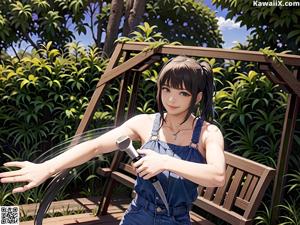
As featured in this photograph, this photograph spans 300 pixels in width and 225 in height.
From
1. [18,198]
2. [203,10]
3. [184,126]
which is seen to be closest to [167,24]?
[203,10]

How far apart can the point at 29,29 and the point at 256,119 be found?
12.5 ft

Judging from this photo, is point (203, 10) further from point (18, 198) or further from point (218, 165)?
point (218, 165)

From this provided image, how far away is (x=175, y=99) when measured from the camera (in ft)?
5.20

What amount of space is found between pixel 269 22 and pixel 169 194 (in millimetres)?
3137

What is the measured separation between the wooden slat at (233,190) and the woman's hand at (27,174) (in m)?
1.71

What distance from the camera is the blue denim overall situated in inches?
60.9

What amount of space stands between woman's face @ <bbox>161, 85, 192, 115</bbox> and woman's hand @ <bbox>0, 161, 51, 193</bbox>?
53 centimetres

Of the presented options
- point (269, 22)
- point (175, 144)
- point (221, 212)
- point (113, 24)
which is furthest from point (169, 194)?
point (113, 24)

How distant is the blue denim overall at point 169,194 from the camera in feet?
5.07

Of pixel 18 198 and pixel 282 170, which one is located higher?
pixel 282 170

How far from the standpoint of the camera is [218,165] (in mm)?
1435

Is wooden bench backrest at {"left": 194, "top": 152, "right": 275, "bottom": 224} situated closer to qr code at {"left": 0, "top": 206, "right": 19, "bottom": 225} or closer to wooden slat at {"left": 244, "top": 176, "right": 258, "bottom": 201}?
wooden slat at {"left": 244, "top": 176, "right": 258, "bottom": 201}

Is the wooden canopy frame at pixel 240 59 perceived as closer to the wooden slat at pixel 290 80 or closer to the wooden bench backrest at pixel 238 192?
the wooden slat at pixel 290 80

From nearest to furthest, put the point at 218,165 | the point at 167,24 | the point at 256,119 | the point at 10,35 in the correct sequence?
the point at 218,165 → the point at 256,119 → the point at 10,35 → the point at 167,24
